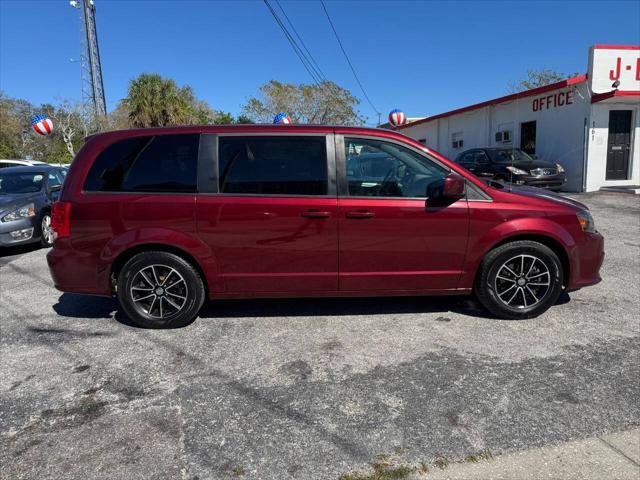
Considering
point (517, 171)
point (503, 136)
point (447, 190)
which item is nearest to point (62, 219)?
point (447, 190)

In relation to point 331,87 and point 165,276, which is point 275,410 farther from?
point 331,87

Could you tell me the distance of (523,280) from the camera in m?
4.27

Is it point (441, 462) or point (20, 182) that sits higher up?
point (20, 182)

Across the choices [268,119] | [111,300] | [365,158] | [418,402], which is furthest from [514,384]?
[268,119]

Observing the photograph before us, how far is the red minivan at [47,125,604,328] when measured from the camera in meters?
4.02

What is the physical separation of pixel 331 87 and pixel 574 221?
37.8 m

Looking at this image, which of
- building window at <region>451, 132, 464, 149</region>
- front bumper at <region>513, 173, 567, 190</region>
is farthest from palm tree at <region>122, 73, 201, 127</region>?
front bumper at <region>513, 173, 567, 190</region>

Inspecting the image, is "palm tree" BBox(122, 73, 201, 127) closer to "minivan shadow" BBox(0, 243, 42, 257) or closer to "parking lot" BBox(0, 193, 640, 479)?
"minivan shadow" BBox(0, 243, 42, 257)

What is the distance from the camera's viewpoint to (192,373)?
3.42 meters

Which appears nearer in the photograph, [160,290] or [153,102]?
[160,290]

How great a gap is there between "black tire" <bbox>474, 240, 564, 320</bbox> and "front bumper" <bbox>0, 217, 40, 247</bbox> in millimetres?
7645

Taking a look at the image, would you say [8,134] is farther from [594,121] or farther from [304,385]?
[304,385]

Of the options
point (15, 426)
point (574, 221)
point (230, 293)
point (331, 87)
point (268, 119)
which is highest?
point (331, 87)

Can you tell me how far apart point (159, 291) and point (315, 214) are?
1.60 meters
